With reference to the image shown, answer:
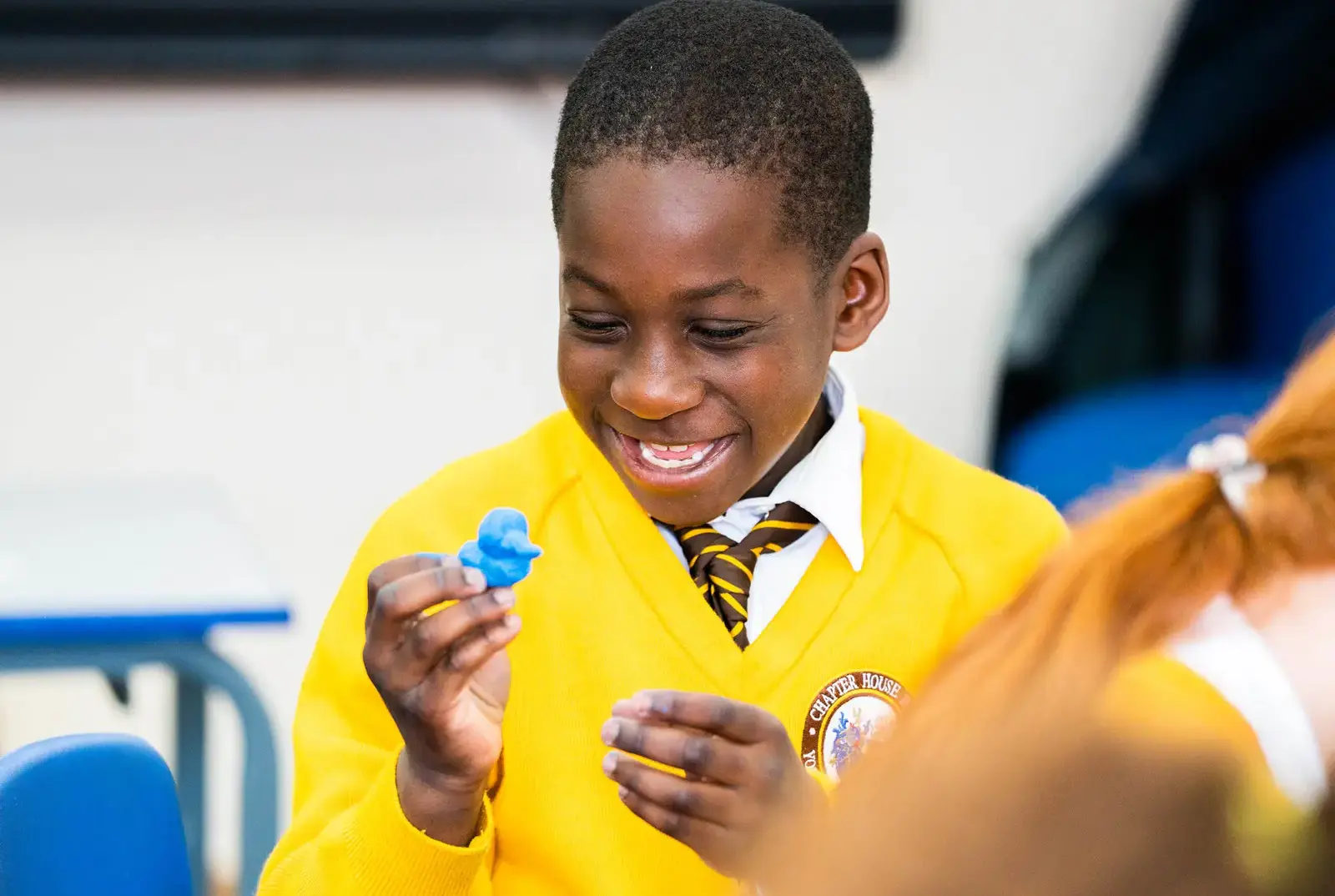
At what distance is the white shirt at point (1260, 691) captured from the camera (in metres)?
0.38

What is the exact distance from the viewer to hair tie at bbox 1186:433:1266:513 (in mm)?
443

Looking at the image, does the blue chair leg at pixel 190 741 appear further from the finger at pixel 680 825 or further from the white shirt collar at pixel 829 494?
the finger at pixel 680 825

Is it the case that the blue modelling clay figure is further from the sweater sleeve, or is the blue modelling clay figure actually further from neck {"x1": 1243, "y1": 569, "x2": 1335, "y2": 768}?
neck {"x1": 1243, "y1": 569, "x2": 1335, "y2": 768}

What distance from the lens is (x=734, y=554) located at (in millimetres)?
1106

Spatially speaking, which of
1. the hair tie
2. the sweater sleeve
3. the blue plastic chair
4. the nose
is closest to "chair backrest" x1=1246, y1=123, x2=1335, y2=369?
the blue plastic chair

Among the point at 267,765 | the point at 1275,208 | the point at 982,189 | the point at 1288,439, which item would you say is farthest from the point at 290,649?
the point at 1288,439

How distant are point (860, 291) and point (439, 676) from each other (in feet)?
1.43

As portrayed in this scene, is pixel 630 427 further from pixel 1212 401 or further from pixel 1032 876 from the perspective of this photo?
pixel 1212 401

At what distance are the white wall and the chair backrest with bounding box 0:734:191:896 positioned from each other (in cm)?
153

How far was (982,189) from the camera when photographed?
99.5 inches

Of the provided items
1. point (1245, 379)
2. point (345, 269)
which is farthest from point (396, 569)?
point (1245, 379)

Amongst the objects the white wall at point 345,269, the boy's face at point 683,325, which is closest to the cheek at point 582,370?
the boy's face at point 683,325

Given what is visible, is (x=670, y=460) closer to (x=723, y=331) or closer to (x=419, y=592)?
(x=723, y=331)

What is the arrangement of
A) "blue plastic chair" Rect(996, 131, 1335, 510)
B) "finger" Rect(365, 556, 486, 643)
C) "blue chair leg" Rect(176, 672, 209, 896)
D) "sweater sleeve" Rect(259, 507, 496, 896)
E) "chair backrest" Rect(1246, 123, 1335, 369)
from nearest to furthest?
"finger" Rect(365, 556, 486, 643) → "sweater sleeve" Rect(259, 507, 496, 896) → "blue chair leg" Rect(176, 672, 209, 896) → "blue plastic chair" Rect(996, 131, 1335, 510) → "chair backrest" Rect(1246, 123, 1335, 369)
